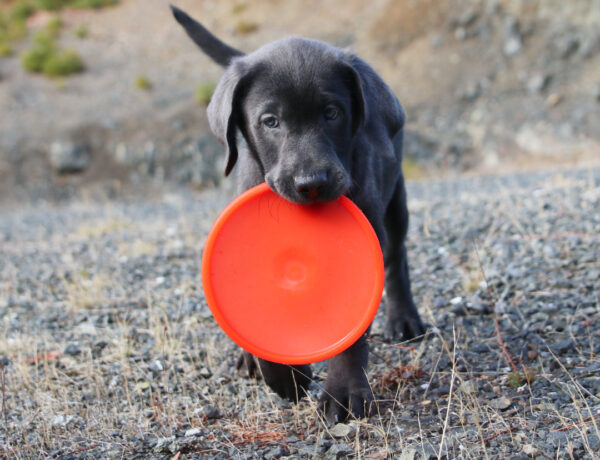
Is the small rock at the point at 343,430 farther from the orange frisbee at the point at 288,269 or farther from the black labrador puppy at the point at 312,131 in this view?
the orange frisbee at the point at 288,269

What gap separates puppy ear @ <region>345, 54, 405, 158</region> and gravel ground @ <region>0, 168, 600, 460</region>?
2.79 feet

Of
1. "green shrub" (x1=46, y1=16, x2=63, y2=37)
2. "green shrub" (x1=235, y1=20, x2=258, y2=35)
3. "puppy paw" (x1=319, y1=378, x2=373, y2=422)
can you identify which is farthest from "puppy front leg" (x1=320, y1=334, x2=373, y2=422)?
"green shrub" (x1=46, y1=16, x2=63, y2=37)

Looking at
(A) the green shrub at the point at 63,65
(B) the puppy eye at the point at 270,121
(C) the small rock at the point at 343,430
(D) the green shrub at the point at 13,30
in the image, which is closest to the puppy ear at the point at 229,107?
(B) the puppy eye at the point at 270,121

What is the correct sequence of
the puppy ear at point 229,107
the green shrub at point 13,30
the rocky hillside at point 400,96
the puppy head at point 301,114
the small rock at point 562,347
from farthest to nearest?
the green shrub at point 13,30
the rocky hillside at point 400,96
the small rock at point 562,347
the puppy ear at point 229,107
the puppy head at point 301,114

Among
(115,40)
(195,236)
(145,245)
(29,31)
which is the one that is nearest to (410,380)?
(145,245)

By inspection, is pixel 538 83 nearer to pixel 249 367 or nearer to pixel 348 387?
pixel 249 367

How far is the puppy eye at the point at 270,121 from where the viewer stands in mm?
2885

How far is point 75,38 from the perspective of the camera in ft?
68.7

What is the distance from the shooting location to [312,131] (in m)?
2.78

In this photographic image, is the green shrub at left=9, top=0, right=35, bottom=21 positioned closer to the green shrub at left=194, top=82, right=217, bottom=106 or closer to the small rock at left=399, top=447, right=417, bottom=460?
the green shrub at left=194, top=82, right=217, bottom=106

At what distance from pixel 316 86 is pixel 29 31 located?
2242 cm

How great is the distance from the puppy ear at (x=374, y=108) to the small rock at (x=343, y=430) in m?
1.26

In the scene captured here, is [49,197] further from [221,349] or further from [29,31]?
[221,349]

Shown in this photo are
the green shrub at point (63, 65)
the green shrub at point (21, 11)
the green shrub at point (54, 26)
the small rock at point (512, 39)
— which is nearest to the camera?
the small rock at point (512, 39)
